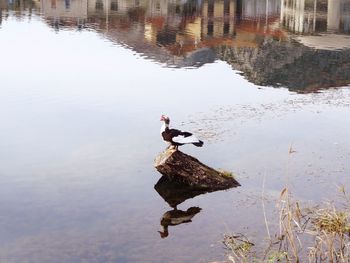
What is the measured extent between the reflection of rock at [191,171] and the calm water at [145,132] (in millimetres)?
442

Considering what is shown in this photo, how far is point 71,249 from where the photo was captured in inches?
449

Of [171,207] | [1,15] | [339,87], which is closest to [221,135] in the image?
[171,207]

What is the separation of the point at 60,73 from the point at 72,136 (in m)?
11.2

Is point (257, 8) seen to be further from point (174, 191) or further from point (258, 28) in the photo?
point (174, 191)

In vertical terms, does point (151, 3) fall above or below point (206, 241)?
above

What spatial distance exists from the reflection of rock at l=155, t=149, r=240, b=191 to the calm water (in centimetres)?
44

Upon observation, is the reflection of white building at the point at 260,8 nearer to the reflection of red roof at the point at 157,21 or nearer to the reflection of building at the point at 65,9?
the reflection of red roof at the point at 157,21

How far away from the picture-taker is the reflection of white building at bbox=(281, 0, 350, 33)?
51.5 metres

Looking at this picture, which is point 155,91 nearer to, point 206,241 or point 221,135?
point 221,135

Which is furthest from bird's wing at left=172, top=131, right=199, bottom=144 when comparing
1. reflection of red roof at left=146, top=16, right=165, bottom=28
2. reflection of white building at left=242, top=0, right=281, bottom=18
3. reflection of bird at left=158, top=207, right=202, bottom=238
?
reflection of white building at left=242, top=0, right=281, bottom=18

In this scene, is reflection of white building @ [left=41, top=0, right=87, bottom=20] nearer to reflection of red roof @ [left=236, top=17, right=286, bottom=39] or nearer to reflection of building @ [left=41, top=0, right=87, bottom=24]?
reflection of building @ [left=41, top=0, right=87, bottom=24]

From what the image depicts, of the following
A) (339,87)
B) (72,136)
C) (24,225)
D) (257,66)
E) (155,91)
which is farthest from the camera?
(257,66)

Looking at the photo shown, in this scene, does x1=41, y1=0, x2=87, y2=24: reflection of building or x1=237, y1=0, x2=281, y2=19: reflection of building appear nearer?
x1=41, y1=0, x2=87, y2=24: reflection of building

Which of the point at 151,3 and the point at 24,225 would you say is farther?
the point at 151,3
